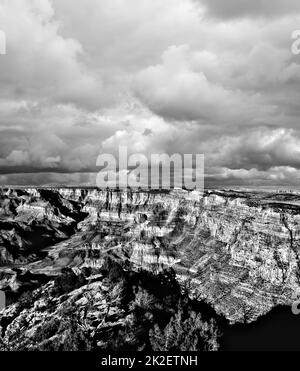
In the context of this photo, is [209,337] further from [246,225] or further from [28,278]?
[28,278]

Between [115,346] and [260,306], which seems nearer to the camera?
[115,346]

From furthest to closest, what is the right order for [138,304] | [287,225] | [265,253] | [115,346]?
1. [287,225]
2. [265,253]
3. [138,304]
4. [115,346]

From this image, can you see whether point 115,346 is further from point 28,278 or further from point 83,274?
point 28,278

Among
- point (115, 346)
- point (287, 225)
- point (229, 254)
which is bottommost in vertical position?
point (115, 346)

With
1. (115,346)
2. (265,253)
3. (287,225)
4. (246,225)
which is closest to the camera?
(115,346)

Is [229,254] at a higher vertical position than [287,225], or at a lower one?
lower
